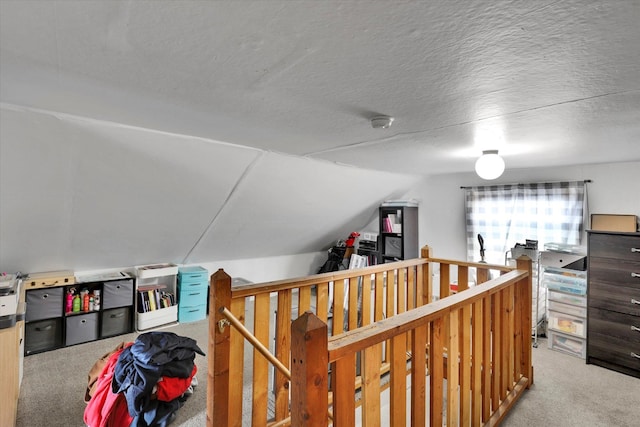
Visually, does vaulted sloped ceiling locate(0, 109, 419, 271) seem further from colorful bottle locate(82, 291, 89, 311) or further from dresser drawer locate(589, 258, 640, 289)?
dresser drawer locate(589, 258, 640, 289)

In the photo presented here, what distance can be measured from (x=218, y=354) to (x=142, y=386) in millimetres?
754

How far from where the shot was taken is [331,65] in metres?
1.20

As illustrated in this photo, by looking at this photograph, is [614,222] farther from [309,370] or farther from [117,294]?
[117,294]

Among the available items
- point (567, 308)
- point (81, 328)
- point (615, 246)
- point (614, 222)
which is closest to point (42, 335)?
point (81, 328)

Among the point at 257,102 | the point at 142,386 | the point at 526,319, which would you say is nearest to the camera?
the point at 257,102

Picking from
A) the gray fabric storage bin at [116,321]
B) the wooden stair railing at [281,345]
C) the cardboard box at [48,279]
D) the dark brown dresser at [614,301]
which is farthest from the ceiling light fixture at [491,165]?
the cardboard box at [48,279]

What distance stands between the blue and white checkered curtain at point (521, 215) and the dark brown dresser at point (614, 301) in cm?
60

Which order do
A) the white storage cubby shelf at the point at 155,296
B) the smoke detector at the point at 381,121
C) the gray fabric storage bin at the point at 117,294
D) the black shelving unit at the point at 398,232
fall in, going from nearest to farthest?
the smoke detector at the point at 381,121, the gray fabric storage bin at the point at 117,294, the white storage cubby shelf at the point at 155,296, the black shelving unit at the point at 398,232

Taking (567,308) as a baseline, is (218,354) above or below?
above

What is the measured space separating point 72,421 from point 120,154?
1863 mm

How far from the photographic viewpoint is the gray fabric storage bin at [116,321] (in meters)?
3.51

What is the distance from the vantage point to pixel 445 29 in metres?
0.96

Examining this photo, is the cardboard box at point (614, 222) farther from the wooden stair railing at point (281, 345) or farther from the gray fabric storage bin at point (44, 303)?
the gray fabric storage bin at point (44, 303)

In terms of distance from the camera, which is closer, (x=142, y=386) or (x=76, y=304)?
(x=142, y=386)
